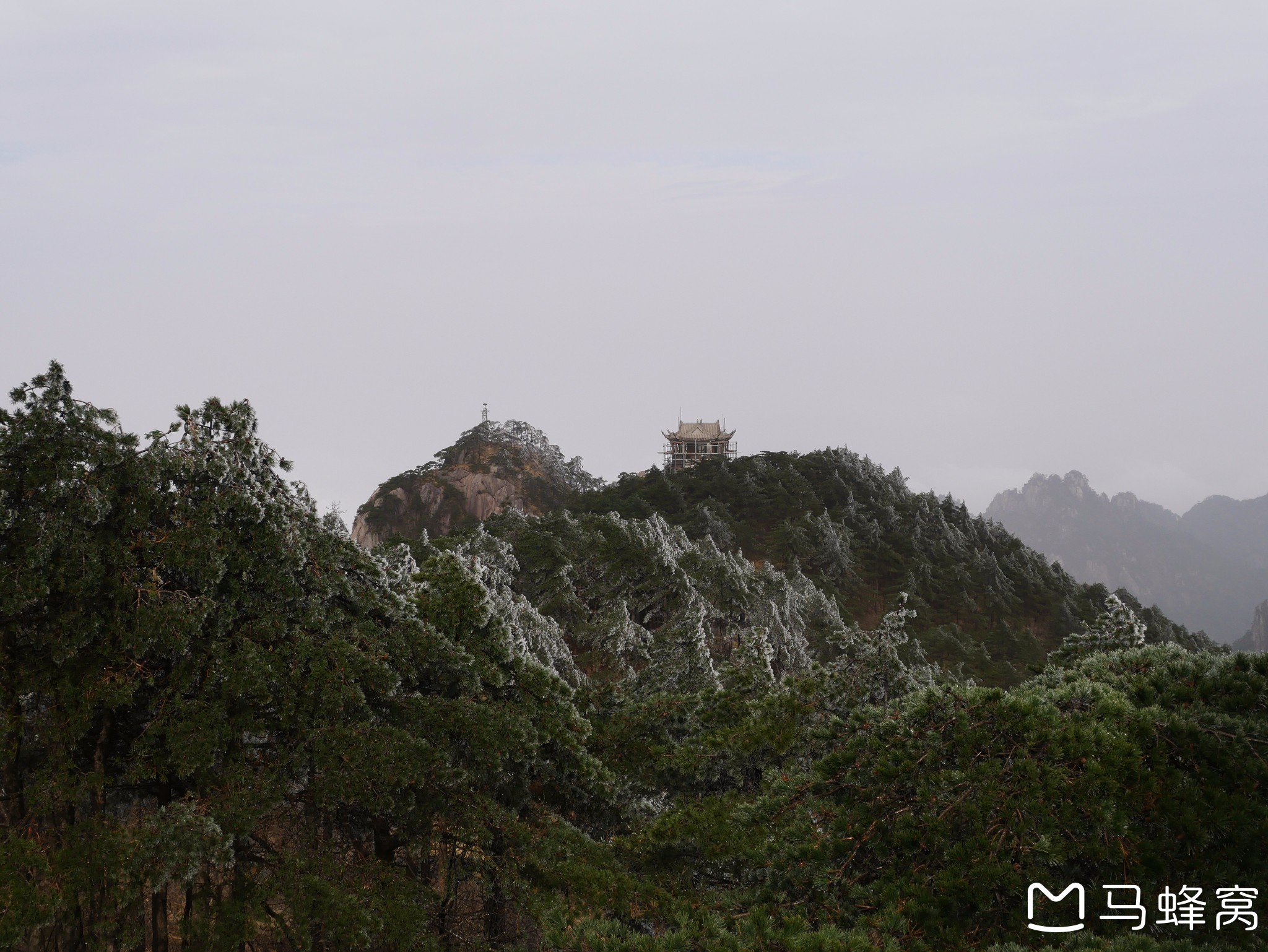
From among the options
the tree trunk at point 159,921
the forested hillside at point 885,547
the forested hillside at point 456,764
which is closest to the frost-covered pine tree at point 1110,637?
the forested hillside at point 456,764

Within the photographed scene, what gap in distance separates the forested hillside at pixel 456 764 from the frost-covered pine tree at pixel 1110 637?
24 centimetres

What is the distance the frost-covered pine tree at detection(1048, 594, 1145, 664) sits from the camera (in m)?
12.5

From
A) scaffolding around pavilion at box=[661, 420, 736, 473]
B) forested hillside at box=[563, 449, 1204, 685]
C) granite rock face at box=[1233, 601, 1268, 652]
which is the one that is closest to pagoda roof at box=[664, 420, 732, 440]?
scaffolding around pavilion at box=[661, 420, 736, 473]

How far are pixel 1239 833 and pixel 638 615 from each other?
2224cm

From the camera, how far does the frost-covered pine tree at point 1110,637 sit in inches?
493

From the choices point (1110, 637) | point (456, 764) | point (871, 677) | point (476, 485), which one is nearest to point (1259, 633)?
point (476, 485)

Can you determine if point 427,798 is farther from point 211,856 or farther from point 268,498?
point 268,498

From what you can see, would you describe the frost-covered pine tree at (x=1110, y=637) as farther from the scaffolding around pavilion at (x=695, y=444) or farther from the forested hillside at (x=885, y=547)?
the scaffolding around pavilion at (x=695, y=444)

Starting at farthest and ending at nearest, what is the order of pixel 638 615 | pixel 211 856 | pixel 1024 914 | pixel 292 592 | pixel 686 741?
1. pixel 638 615
2. pixel 686 741
3. pixel 292 592
4. pixel 211 856
5. pixel 1024 914

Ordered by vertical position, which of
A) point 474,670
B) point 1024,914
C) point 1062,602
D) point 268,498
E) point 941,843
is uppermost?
point 1062,602

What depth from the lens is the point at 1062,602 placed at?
4212cm

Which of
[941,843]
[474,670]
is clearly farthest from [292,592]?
[941,843]

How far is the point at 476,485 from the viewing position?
7044 centimetres

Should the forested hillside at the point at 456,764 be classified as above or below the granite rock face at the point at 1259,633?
below
